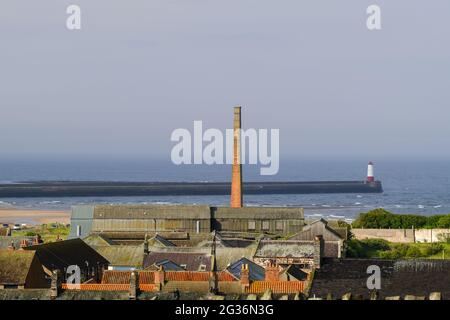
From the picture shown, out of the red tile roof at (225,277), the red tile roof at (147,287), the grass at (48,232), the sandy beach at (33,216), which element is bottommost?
the sandy beach at (33,216)

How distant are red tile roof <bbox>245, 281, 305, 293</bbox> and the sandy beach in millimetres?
84778

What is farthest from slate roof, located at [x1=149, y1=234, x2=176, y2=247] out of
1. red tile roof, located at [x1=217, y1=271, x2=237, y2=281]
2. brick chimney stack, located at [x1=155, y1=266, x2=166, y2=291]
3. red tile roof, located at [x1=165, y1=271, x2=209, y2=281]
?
brick chimney stack, located at [x1=155, y1=266, x2=166, y2=291]

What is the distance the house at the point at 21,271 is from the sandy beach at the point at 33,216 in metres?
77.4

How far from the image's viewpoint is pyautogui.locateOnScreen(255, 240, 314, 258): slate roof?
212 feet

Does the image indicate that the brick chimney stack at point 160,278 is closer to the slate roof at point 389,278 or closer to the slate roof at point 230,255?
the slate roof at point 389,278

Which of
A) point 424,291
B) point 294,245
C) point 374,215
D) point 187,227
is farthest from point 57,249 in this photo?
point 374,215

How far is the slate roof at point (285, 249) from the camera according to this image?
64562 mm

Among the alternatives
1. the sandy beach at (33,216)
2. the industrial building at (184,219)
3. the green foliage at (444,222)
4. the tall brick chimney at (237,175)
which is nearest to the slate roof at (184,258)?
the industrial building at (184,219)

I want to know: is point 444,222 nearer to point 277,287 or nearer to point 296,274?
point 296,274

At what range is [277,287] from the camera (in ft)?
146

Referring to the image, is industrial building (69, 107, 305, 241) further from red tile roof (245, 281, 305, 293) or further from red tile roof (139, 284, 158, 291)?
red tile roof (245, 281, 305, 293)
